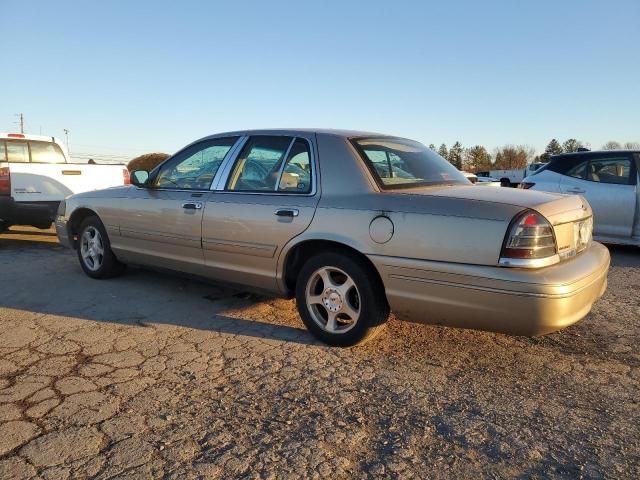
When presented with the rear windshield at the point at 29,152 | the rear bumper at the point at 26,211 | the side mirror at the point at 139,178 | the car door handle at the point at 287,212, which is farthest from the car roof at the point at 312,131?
the rear windshield at the point at 29,152

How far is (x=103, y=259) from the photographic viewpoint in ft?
17.4

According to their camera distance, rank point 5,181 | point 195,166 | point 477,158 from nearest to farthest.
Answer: point 195,166
point 5,181
point 477,158

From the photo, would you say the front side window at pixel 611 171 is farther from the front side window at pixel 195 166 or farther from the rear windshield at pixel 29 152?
the rear windshield at pixel 29 152

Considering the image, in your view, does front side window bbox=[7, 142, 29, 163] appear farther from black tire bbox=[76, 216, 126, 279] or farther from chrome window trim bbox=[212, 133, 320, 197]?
chrome window trim bbox=[212, 133, 320, 197]

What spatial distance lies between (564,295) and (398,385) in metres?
1.08

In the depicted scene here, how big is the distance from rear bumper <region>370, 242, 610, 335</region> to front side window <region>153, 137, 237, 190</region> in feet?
6.12

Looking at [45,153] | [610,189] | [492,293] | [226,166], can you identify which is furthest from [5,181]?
[610,189]

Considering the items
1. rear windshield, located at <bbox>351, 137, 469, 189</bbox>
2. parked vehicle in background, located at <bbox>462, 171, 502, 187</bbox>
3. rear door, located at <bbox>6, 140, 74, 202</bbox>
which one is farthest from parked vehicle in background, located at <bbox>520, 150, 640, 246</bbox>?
rear door, located at <bbox>6, 140, 74, 202</bbox>

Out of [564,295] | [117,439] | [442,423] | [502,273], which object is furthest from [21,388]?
[564,295]

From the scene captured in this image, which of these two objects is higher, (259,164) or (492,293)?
(259,164)

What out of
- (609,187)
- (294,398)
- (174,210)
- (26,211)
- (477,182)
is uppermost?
Result: (477,182)

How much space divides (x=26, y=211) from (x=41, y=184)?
0.46 meters

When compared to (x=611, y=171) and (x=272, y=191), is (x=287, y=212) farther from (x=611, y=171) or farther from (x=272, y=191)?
(x=611, y=171)

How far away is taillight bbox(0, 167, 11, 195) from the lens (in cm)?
705
